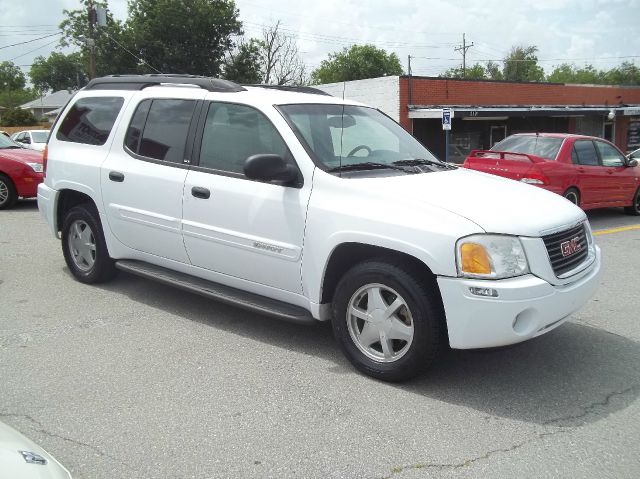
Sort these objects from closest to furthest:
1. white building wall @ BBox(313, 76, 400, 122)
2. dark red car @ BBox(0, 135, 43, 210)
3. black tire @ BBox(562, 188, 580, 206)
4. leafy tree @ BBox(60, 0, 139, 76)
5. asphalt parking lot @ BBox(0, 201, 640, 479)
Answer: asphalt parking lot @ BBox(0, 201, 640, 479), black tire @ BBox(562, 188, 580, 206), dark red car @ BBox(0, 135, 43, 210), white building wall @ BBox(313, 76, 400, 122), leafy tree @ BBox(60, 0, 139, 76)

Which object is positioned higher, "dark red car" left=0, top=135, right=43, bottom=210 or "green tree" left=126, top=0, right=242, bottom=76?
"green tree" left=126, top=0, right=242, bottom=76

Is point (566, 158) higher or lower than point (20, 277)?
higher

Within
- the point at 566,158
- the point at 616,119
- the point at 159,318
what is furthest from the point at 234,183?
the point at 616,119

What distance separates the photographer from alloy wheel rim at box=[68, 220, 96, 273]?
6.01 m

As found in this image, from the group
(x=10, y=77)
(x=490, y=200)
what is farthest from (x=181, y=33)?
(x=10, y=77)

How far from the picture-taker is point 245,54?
144 feet

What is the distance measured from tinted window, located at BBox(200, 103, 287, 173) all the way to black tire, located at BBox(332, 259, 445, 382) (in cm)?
111

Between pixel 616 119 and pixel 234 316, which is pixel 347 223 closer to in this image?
pixel 234 316

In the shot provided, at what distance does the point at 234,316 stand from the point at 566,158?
7.30 meters

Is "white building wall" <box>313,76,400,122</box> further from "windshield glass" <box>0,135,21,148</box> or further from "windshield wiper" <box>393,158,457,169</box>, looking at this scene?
"windshield wiper" <box>393,158,457,169</box>

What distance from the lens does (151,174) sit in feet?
16.9

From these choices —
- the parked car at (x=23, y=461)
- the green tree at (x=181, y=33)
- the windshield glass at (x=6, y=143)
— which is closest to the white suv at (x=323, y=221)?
the parked car at (x=23, y=461)

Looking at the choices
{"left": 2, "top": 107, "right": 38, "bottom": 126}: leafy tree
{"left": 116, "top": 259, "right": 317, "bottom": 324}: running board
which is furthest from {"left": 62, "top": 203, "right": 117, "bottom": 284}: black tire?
{"left": 2, "top": 107, "right": 38, "bottom": 126}: leafy tree

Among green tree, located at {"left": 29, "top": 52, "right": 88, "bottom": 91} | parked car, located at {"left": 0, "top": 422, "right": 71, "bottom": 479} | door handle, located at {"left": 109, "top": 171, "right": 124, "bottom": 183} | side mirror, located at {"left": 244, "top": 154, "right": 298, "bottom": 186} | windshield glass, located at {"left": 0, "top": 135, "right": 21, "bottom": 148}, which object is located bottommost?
parked car, located at {"left": 0, "top": 422, "right": 71, "bottom": 479}
